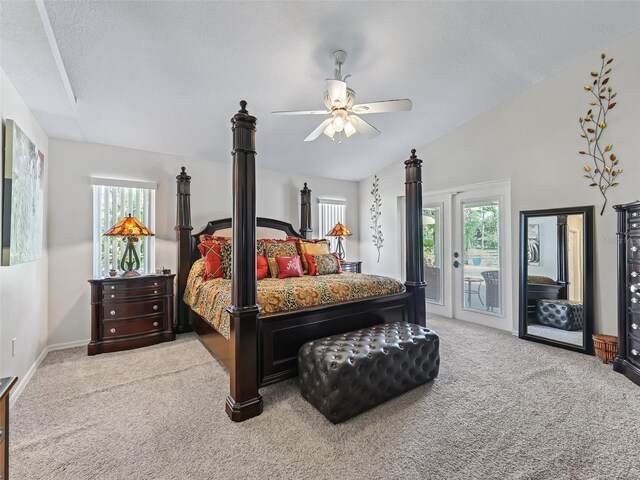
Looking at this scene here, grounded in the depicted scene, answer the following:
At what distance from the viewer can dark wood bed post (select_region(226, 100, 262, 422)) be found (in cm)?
212

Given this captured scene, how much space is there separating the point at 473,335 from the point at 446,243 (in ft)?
4.98

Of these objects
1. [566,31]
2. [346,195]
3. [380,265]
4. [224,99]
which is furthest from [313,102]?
[380,265]

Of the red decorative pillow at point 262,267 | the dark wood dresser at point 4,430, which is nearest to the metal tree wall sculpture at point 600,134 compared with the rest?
the red decorative pillow at point 262,267

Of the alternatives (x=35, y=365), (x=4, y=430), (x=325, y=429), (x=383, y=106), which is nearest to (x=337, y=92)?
(x=383, y=106)

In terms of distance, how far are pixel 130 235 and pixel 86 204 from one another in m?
0.83

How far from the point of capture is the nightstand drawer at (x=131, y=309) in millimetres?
3303

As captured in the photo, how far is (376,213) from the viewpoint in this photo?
5852mm

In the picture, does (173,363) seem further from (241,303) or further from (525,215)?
(525,215)

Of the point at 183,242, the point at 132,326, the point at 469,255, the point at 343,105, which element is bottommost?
the point at 132,326

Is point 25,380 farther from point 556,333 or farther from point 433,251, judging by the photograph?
point 556,333

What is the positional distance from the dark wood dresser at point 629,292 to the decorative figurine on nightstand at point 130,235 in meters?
4.85

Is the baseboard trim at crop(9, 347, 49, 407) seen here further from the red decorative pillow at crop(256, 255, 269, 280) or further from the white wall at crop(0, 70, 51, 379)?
the red decorative pillow at crop(256, 255, 269, 280)

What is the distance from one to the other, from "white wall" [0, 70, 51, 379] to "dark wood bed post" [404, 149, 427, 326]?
11.8 feet

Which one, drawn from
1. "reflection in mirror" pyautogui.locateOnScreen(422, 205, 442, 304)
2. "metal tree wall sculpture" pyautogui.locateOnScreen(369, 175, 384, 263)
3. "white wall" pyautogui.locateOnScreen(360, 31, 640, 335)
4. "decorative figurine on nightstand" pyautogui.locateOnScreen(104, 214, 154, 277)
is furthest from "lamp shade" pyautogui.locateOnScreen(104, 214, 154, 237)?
"white wall" pyautogui.locateOnScreen(360, 31, 640, 335)
